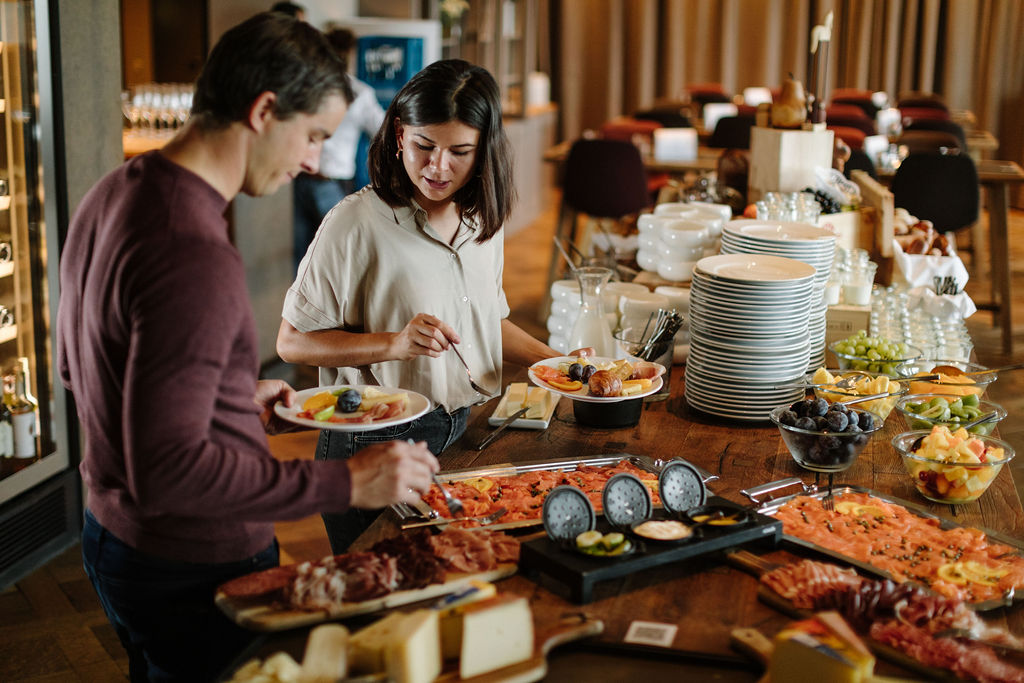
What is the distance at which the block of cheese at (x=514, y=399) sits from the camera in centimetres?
214

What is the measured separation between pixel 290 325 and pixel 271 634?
0.82 m

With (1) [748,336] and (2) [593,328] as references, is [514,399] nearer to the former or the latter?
(2) [593,328]

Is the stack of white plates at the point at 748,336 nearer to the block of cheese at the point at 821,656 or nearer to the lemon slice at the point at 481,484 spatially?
the lemon slice at the point at 481,484

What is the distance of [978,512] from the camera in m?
1.74

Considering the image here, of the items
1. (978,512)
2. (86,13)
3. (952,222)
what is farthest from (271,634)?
(952,222)

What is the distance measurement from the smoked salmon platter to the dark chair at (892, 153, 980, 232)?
13.2ft

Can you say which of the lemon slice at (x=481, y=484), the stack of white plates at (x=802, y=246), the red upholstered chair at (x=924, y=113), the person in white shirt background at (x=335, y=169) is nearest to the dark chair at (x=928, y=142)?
the red upholstered chair at (x=924, y=113)

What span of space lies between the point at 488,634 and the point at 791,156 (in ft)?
8.07

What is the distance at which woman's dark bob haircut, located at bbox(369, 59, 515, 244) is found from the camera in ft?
6.30

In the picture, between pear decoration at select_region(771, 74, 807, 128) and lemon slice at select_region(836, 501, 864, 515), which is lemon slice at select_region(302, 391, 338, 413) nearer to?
lemon slice at select_region(836, 501, 864, 515)

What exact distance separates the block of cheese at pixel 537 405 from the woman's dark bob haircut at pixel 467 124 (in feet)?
1.13

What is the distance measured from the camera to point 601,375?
207 centimetres

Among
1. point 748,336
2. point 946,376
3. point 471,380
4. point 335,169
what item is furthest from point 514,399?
point 335,169

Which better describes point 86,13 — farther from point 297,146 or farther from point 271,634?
point 271,634
